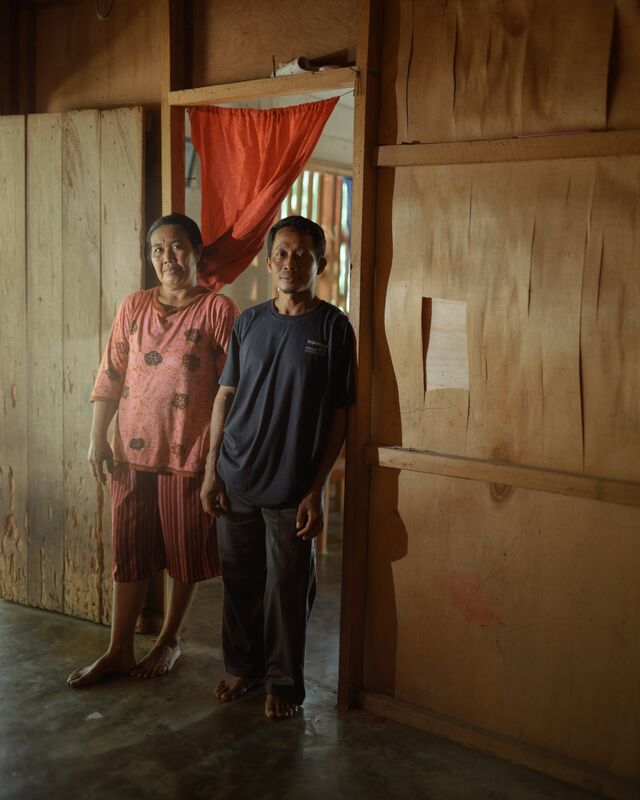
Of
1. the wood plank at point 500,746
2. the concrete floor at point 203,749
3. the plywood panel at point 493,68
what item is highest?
the plywood panel at point 493,68

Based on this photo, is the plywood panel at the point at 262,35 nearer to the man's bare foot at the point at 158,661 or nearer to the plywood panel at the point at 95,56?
the plywood panel at the point at 95,56

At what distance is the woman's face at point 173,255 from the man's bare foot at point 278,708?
5.50 ft

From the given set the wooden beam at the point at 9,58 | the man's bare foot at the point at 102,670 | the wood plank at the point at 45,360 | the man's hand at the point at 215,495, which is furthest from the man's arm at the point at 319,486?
the wooden beam at the point at 9,58

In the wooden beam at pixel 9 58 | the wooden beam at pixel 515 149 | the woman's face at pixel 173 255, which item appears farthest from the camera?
the wooden beam at pixel 9 58

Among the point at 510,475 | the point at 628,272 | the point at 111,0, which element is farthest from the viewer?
the point at 111,0

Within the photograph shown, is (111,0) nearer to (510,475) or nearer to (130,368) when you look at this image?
(130,368)

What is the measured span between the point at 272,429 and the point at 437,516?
673mm

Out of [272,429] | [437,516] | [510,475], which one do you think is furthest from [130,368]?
[510,475]

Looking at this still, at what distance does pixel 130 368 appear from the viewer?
3461mm

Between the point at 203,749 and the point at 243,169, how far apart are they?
7.35 feet

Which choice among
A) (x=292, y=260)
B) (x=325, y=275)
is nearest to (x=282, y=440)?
(x=292, y=260)

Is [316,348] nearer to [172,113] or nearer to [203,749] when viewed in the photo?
[172,113]

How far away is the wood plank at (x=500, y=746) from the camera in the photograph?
2.63 meters

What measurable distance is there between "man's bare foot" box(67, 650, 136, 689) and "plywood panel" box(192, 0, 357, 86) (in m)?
2.43
